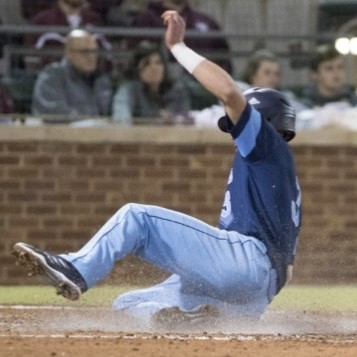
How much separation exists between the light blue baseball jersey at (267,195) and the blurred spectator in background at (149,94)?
4755 millimetres

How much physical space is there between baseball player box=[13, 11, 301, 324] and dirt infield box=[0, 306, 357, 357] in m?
0.23

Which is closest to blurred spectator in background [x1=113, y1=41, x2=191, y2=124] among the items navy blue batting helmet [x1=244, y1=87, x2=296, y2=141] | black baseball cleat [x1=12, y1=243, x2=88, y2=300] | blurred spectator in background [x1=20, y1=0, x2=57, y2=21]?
blurred spectator in background [x1=20, y1=0, x2=57, y2=21]

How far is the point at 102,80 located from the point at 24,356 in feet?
20.4

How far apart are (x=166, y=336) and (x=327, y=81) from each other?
591cm

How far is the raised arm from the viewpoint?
6590 millimetres

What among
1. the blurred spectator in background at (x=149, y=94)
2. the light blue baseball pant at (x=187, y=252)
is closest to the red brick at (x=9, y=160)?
the blurred spectator in background at (x=149, y=94)

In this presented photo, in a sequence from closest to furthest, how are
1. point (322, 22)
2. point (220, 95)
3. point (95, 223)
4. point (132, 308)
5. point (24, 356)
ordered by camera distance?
point (24, 356) < point (220, 95) < point (132, 308) < point (95, 223) < point (322, 22)

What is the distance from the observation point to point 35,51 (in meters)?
12.0

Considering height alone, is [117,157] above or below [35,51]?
below

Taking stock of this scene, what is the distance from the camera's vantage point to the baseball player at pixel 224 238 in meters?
6.56

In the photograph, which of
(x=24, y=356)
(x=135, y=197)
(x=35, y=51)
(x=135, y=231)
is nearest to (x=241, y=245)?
(x=135, y=231)

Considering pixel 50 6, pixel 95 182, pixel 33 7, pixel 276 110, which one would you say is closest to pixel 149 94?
pixel 95 182

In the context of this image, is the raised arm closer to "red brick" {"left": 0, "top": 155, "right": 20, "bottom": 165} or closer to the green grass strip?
the green grass strip

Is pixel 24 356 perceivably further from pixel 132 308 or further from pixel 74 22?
pixel 74 22
